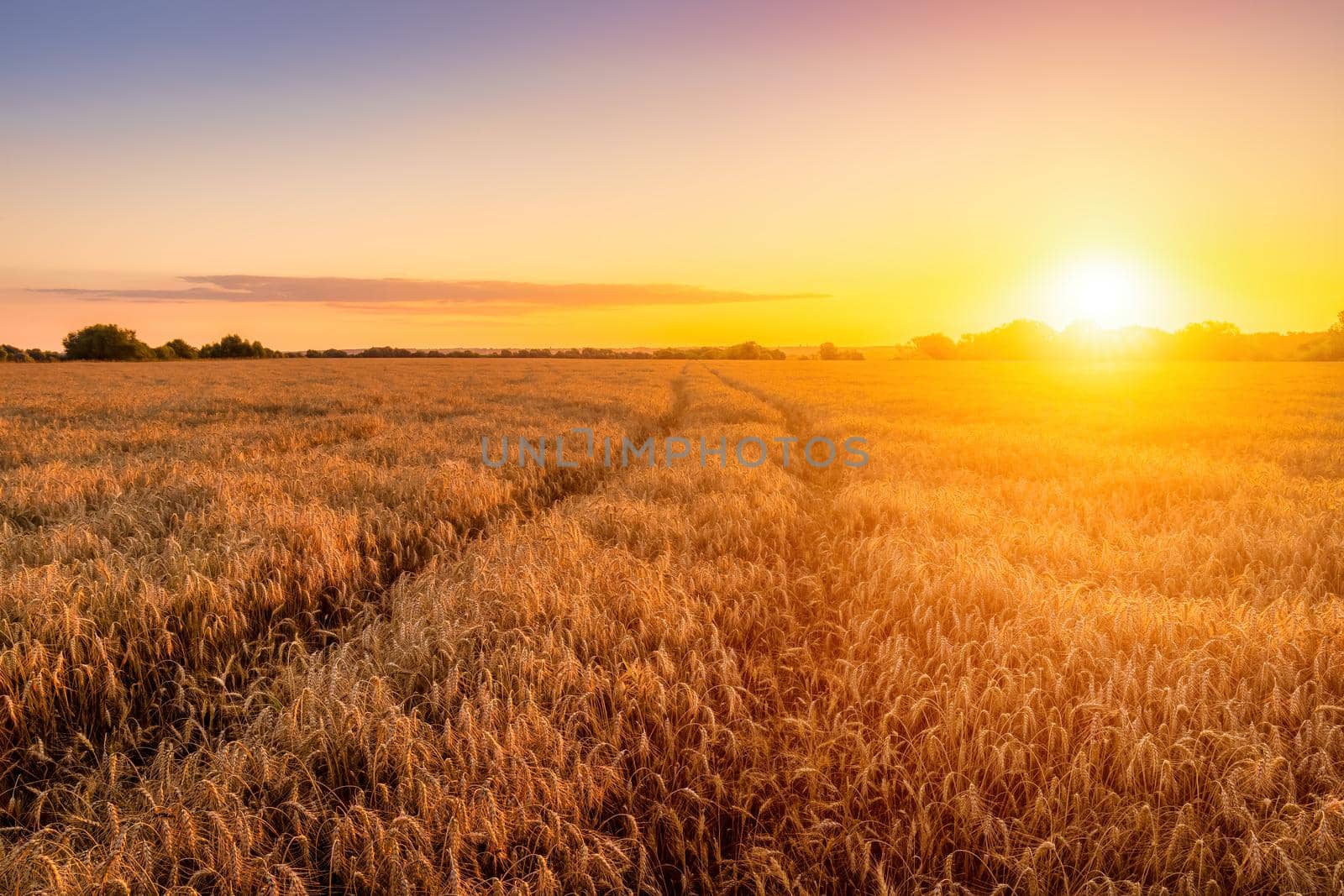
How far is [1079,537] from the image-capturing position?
5.05 m

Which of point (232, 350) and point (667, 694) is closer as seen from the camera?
point (667, 694)

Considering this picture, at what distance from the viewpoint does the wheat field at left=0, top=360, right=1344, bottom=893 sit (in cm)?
185

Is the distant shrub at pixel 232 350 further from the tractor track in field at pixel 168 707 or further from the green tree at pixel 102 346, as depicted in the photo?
the tractor track in field at pixel 168 707

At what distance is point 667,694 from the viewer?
2.54m

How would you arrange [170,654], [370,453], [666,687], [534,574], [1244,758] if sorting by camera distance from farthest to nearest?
[370,453], [534,574], [170,654], [666,687], [1244,758]

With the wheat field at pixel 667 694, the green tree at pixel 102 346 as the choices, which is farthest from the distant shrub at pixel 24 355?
the wheat field at pixel 667 694

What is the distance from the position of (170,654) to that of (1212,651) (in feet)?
17.8

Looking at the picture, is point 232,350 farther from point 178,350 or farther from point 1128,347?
point 1128,347

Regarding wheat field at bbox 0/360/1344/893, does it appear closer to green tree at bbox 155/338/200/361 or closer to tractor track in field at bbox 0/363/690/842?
tractor track in field at bbox 0/363/690/842

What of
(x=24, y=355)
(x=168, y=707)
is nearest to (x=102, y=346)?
(x=24, y=355)

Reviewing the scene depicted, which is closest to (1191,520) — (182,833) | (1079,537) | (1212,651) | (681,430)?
(1079,537)

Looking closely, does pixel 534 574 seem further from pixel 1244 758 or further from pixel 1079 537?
pixel 1079 537

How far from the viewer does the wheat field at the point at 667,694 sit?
6.06ft

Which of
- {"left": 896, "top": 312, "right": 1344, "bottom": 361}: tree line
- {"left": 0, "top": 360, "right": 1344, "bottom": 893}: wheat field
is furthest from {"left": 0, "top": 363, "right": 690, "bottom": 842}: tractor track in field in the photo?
{"left": 896, "top": 312, "right": 1344, "bottom": 361}: tree line
